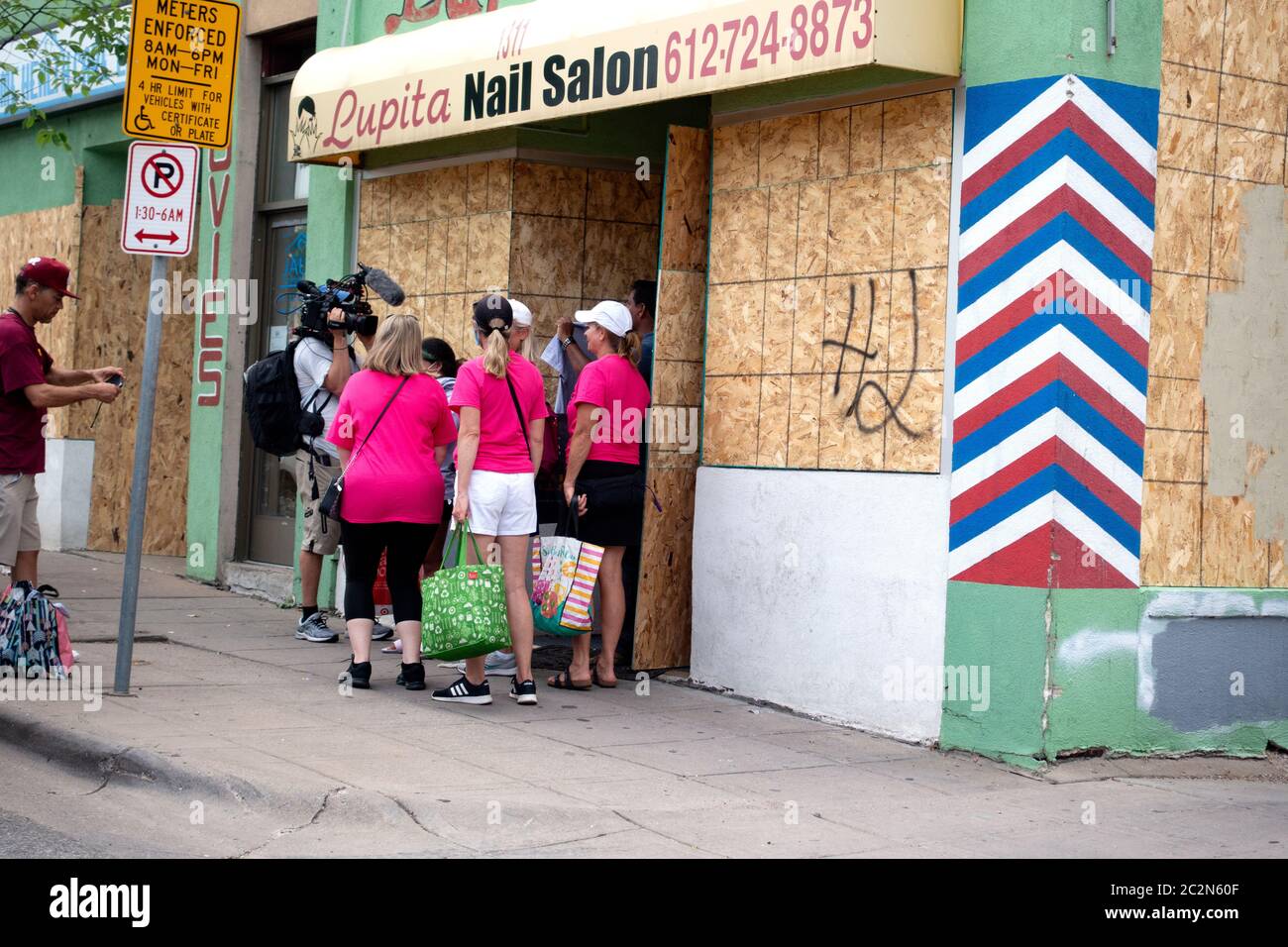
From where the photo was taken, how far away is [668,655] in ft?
32.4

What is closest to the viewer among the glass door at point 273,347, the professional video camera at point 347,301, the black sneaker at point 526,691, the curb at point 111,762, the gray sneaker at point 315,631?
the curb at point 111,762

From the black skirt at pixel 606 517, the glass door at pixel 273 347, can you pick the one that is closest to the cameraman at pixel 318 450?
the black skirt at pixel 606 517

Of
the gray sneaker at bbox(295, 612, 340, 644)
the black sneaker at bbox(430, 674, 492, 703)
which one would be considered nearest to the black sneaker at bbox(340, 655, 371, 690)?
the black sneaker at bbox(430, 674, 492, 703)

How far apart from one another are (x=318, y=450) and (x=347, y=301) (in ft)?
3.26

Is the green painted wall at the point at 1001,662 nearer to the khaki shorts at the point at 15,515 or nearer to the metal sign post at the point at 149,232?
the metal sign post at the point at 149,232

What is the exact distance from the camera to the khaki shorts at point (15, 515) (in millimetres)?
9008

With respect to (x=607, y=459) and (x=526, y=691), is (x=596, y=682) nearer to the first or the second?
(x=526, y=691)

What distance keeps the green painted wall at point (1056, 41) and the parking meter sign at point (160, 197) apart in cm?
396

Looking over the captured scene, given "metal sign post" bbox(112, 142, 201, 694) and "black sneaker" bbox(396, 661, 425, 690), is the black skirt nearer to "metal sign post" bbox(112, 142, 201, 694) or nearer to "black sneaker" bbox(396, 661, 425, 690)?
"black sneaker" bbox(396, 661, 425, 690)

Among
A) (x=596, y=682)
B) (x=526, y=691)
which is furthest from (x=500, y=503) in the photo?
(x=596, y=682)

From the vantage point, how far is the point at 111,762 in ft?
23.5

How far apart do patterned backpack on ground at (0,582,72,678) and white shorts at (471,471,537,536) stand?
7.44ft
